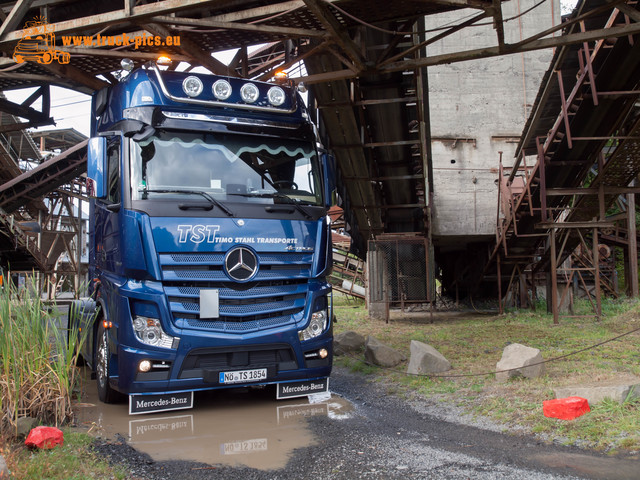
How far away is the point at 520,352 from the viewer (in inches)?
290

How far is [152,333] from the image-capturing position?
18.9 feet

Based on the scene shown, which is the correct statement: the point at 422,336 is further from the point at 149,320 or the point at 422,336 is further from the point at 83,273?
the point at 83,273

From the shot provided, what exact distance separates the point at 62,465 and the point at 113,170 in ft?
10.9

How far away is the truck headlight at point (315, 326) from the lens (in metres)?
6.36

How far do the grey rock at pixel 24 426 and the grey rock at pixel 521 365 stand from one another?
532 cm

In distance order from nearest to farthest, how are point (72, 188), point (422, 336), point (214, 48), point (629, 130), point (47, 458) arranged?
point (47, 458) → point (214, 48) → point (629, 130) → point (422, 336) → point (72, 188)

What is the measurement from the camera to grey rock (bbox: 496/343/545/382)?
711 cm

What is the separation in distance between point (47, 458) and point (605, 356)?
25.2 ft

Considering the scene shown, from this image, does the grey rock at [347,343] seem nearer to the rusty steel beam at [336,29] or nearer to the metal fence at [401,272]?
the rusty steel beam at [336,29]

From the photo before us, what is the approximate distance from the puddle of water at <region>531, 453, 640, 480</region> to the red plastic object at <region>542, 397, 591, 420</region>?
0.90 metres

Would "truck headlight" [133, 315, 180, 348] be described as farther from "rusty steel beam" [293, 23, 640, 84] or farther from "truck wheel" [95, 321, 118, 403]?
"rusty steel beam" [293, 23, 640, 84]

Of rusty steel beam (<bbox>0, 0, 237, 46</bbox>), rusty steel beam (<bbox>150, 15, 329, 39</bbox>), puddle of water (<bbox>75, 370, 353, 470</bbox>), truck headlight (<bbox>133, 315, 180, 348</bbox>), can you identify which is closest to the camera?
puddle of water (<bbox>75, 370, 353, 470</bbox>)

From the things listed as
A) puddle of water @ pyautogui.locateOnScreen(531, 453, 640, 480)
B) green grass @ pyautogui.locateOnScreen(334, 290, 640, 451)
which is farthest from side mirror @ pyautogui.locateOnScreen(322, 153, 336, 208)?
puddle of water @ pyautogui.locateOnScreen(531, 453, 640, 480)

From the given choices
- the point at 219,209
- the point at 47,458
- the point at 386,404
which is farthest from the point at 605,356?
the point at 47,458
